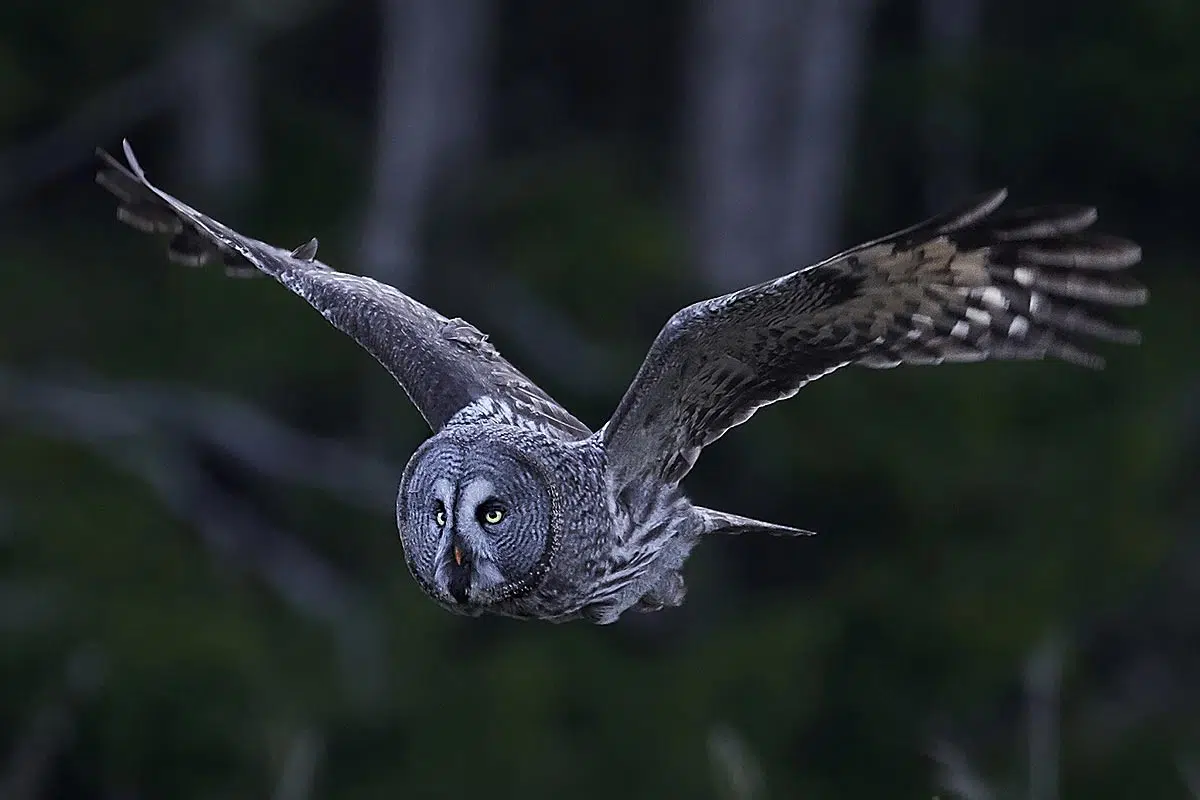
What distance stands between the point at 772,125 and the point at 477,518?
10.6 metres

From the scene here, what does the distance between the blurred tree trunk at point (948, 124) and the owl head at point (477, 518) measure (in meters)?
10.2

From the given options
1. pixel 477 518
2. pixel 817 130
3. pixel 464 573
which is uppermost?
pixel 817 130

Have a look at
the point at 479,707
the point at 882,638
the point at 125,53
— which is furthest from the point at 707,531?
the point at 125,53

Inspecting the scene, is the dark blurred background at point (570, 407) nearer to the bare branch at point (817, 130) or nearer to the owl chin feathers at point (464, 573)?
the bare branch at point (817, 130)

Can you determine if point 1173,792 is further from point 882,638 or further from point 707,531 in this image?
point 707,531

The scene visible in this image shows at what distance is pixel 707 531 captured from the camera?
689 centimetres

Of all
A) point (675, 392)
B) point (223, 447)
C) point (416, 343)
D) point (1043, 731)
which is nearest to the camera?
point (1043, 731)

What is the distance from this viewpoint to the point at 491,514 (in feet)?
20.4

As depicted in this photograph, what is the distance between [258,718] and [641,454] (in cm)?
621

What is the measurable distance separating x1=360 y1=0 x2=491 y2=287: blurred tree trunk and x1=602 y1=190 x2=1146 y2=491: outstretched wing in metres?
6.93

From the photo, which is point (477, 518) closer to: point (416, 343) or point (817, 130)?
point (416, 343)

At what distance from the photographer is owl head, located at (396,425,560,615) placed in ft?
20.2

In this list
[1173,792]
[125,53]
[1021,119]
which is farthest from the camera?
[1021,119]

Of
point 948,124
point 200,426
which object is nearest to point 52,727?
point 200,426
